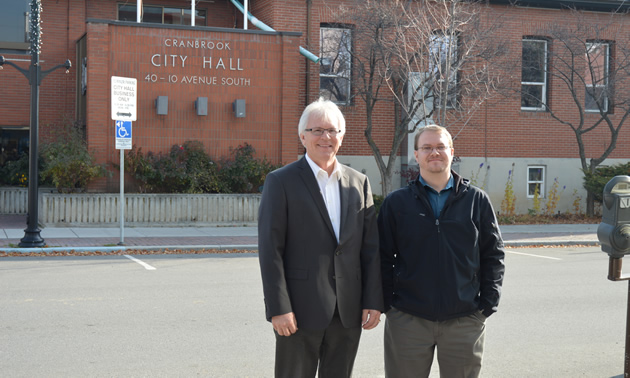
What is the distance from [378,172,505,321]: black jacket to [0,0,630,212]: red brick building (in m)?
15.0

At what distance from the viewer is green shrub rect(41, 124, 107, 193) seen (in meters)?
16.7

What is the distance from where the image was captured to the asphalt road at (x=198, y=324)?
5.87 meters

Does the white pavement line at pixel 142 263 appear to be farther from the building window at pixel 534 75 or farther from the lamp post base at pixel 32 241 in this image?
the building window at pixel 534 75

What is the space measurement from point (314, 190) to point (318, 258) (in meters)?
0.36

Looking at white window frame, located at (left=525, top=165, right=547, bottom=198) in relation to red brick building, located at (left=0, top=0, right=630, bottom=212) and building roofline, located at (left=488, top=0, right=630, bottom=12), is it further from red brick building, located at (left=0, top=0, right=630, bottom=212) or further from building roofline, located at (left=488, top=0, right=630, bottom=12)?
building roofline, located at (left=488, top=0, right=630, bottom=12)

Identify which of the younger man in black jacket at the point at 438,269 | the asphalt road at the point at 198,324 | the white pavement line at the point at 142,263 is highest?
the younger man in black jacket at the point at 438,269

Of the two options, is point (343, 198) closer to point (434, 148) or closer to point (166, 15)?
point (434, 148)

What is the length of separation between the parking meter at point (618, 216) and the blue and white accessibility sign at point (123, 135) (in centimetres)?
1139

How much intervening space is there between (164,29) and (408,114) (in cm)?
673

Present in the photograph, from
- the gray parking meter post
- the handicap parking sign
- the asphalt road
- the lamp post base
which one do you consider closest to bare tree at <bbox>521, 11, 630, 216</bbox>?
the asphalt road

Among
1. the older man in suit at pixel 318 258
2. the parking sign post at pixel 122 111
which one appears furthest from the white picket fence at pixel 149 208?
the older man in suit at pixel 318 258

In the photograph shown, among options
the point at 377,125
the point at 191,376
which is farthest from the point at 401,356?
the point at 377,125

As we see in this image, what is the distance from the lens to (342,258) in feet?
11.9

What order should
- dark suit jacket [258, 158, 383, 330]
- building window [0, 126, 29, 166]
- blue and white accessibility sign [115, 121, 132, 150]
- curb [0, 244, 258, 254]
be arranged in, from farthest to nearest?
building window [0, 126, 29, 166] → blue and white accessibility sign [115, 121, 132, 150] → curb [0, 244, 258, 254] → dark suit jacket [258, 158, 383, 330]
